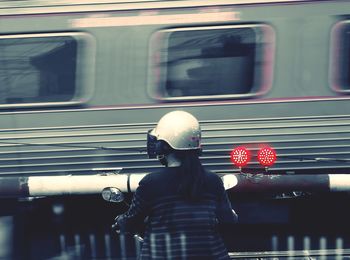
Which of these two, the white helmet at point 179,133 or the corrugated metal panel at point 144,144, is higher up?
the white helmet at point 179,133

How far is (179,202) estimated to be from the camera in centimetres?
282

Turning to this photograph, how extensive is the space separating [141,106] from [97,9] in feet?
3.19

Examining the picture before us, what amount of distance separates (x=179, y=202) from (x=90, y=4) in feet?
9.44

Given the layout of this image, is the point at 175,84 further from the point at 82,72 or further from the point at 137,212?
the point at 137,212

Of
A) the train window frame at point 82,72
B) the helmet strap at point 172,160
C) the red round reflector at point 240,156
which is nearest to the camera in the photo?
the helmet strap at point 172,160

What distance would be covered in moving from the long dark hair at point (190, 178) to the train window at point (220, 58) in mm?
2295

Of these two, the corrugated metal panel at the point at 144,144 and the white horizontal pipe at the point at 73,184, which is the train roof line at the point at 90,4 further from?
the white horizontal pipe at the point at 73,184

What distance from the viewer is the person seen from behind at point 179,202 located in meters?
2.80

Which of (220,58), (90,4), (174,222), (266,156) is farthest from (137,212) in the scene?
(90,4)

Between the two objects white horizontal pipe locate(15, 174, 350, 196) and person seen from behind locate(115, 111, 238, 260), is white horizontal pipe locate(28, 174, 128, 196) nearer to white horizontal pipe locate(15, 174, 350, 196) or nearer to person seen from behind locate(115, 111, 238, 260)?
white horizontal pipe locate(15, 174, 350, 196)

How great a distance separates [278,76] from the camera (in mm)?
5094

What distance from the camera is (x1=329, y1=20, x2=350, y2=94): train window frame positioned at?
5.04 meters

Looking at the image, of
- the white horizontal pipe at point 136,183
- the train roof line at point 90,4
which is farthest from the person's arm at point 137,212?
the train roof line at point 90,4

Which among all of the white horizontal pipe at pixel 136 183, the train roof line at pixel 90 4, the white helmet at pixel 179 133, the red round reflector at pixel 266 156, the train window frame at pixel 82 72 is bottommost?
the white horizontal pipe at pixel 136 183
